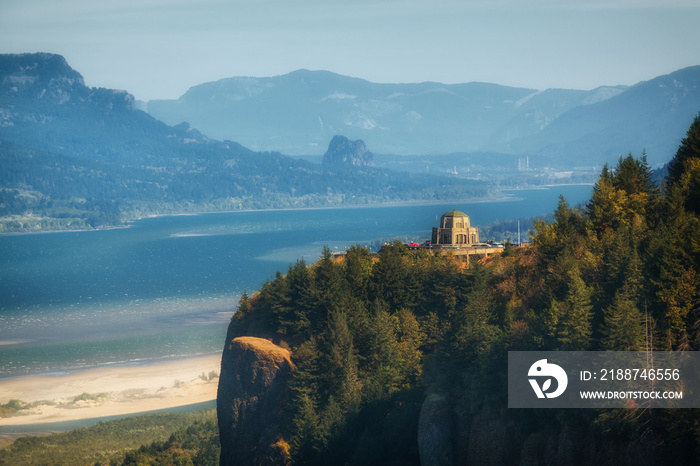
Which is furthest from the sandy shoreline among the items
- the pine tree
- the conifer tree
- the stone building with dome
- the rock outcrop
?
the pine tree

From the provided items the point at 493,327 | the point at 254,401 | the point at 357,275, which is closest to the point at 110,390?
the point at 254,401

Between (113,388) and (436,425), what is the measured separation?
190 feet

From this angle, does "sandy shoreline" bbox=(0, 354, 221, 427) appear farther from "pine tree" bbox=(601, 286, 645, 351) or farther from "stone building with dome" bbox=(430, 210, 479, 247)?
"pine tree" bbox=(601, 286, 645, 351)

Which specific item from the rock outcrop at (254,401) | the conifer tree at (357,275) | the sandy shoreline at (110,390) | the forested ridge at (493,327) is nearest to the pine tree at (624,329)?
the forested ridge at (493,327)

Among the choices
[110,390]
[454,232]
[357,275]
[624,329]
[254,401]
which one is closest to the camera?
[624,329]

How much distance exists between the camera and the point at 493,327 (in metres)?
60.5

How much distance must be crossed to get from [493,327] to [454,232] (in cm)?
3552

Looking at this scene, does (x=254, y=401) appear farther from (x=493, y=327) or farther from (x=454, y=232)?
(x=454, y=232)

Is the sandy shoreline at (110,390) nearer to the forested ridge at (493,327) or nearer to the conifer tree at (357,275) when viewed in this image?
the forested ridge at (493,327)

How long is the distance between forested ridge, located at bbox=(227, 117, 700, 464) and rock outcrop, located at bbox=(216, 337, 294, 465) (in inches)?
55.6

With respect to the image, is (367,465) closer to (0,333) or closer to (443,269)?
(443,269)

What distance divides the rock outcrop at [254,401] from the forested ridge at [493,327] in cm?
141

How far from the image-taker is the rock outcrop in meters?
70.4

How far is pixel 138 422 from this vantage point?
3696 inches
